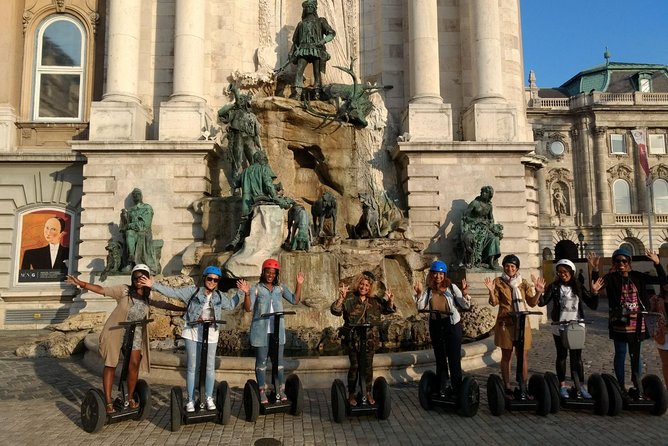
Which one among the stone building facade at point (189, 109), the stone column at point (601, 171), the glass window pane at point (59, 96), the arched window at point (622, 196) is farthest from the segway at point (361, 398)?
the arched window at point (622, 196)

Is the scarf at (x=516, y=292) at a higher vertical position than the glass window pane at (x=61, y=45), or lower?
lower

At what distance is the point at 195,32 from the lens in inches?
651

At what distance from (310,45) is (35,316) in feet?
40.4

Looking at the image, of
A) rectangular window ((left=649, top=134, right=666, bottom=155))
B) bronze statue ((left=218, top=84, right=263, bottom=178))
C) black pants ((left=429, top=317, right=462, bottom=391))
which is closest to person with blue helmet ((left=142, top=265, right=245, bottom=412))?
black pants ((left=429, top=317, right=462, bottom=391))

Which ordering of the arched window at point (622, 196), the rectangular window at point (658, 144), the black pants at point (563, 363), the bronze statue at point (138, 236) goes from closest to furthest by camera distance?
1. the black pants at point (563, 363)
2. the bronze statue at point (138, 236)
3. the arched window at point (622, 196)
4. the rectangular window at point (658, 144)

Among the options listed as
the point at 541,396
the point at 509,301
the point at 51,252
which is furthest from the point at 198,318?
the point at 51,252

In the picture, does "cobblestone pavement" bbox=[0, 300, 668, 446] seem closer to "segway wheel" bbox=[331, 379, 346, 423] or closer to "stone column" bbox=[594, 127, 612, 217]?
"segway wheel" bbox=[331, 379, 346, 423]

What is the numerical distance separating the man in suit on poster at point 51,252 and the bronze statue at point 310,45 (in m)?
→ 8.82

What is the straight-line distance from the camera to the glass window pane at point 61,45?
1822 centimetres

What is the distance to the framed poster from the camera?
16.5 meters

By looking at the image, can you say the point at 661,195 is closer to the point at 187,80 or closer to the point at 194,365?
the point at 187,80

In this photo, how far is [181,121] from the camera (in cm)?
1564

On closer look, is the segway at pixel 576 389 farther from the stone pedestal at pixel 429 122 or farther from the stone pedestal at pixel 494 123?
the stone pedestal at pixel 494 123

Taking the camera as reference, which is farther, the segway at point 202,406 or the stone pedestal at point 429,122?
the stone pedestal at point 429,122
